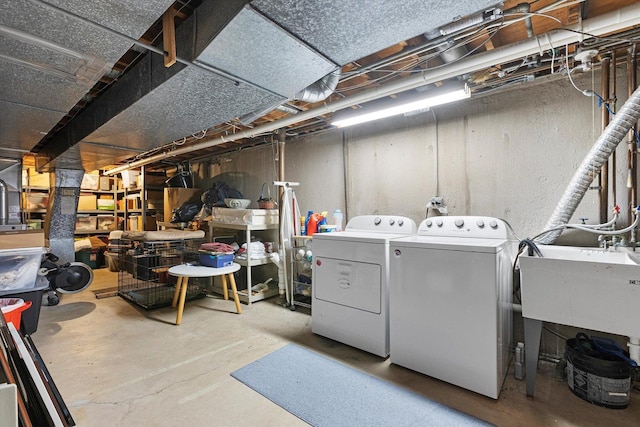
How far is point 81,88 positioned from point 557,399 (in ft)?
11.7

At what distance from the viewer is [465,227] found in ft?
7.93

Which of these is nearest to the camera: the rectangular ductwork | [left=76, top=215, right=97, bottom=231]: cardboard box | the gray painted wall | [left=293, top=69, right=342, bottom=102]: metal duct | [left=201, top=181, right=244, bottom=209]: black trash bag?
the rectangular ductwork

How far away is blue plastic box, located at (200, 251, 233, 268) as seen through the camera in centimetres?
326

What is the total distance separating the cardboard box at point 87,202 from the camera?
6297 millimetres

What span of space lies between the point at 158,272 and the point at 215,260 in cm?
125

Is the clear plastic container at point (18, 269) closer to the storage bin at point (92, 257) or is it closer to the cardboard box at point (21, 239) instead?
the cardboard box at point (21, 239)

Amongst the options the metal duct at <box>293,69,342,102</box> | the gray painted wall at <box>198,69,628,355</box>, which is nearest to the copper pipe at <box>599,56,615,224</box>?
the gray painted wall at <box>198,69,628,355</box>

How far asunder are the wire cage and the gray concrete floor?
47 centimetres

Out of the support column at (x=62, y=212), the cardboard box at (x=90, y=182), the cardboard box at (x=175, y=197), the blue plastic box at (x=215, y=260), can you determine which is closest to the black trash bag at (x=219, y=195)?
the cardboard box at (x=175, y=197)

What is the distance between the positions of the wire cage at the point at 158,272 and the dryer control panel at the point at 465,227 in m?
2.99

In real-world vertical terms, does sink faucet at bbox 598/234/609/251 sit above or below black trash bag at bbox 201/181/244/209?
below

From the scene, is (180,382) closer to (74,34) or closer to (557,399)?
(74,34)

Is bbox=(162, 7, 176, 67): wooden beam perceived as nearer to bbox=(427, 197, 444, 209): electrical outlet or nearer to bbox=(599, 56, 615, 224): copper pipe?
bbox=(427, 197, 444, 209): electrical outlet

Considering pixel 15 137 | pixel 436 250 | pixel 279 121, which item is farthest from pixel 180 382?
pixel 15 137
